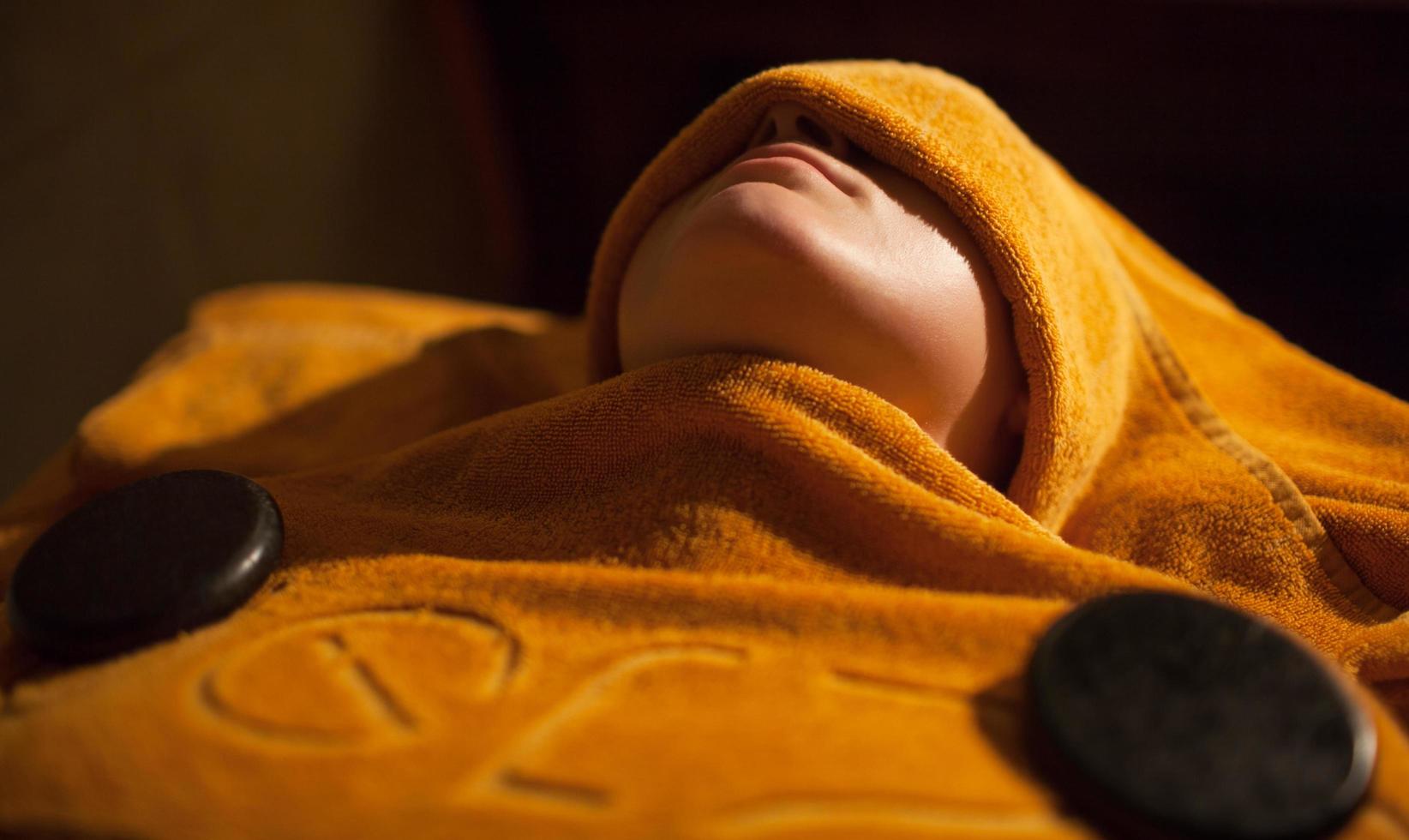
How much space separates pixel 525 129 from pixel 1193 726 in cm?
158

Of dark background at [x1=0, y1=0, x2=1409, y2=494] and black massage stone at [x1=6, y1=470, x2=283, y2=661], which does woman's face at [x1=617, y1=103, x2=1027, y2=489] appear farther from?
dark background at [x1=0, y1=0, x2=1409, y2=494]

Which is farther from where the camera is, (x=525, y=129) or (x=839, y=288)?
(x=525, y=129)

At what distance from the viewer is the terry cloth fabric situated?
1.40 feet

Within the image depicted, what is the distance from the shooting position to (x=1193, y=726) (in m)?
0.43

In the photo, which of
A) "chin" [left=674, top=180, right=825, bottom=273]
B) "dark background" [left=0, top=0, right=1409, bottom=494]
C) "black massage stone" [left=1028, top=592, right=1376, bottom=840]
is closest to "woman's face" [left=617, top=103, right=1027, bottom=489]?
"chin" [left=674, top=180, right=825, bottom=273]

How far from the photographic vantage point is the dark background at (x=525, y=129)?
1143mm

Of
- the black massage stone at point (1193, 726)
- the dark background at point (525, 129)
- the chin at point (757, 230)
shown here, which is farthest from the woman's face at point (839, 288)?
the dark background at point (525, 129)

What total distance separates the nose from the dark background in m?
0.72

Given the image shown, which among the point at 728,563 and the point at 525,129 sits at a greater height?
the point at 525,129

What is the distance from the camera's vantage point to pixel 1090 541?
0.76 metres

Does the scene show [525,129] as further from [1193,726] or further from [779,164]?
[1193,726]

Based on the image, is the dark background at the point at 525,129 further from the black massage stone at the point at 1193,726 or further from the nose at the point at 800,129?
the black massage stone at the point at 1193,726

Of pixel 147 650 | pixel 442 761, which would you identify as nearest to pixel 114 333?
pixel 147 650

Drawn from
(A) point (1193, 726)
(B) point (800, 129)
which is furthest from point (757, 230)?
(A) point (1193, 726)
